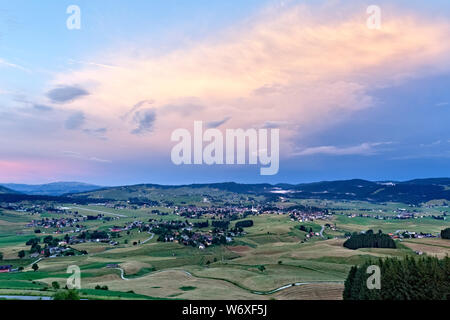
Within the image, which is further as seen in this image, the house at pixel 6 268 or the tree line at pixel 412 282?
the house at pixel 6 268

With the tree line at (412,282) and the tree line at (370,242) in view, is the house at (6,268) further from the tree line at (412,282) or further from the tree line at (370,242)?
the tree line at (370,242)

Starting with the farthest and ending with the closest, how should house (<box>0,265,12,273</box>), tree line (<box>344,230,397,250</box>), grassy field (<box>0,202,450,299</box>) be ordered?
1. tree line (<box>344,230,397,250</box>)
2. house (<box>0,265,12,273</box>)
3. grassy field (<box>0,202,450,299</box>)

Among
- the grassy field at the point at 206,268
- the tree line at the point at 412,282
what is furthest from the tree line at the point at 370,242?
the tree line at the point at 412,282

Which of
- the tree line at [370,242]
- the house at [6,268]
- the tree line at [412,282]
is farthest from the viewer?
the tree line at [370,242]

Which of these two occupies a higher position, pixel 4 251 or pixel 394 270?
pixel 394 270

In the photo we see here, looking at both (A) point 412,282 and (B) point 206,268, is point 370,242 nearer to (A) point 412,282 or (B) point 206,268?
(B) point 206,268

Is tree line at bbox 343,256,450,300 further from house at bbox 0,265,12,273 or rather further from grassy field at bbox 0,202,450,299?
house at bbox 0,265,12,273

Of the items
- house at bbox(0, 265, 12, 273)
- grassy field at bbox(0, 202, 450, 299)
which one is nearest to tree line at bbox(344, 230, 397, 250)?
grassy field at bbox(0, 202, 450, 299)

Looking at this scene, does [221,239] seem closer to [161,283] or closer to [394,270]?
[161,283]

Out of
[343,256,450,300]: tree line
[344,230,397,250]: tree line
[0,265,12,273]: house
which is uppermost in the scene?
[343,256,450,300]: tree line
